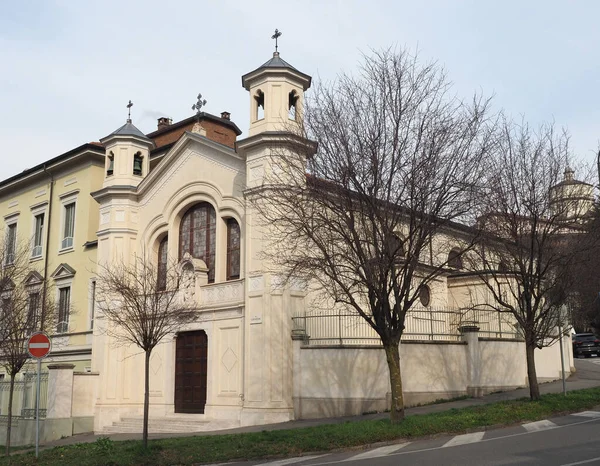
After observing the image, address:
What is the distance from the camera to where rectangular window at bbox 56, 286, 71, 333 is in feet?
98.0

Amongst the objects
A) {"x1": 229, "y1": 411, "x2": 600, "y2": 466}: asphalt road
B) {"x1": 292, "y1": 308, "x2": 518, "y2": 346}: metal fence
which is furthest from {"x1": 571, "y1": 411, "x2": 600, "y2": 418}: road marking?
{"x1": 292, "y1": 308, "x2": 518, "y2": 346}: metal fence

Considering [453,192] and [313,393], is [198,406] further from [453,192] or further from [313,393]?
[453,192]

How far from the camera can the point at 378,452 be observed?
43.0 feet

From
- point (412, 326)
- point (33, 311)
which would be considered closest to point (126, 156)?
point (33, 311)

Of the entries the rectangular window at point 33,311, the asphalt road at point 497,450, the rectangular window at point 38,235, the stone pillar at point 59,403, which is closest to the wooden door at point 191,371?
the stone pillar at point 59,403

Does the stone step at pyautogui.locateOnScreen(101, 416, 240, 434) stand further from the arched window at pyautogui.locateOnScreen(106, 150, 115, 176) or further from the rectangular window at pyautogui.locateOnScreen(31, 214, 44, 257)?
the rectangular window at pyautogui.locateOnScreen(31, 214, 44, 257)

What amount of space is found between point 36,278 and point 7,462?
18.2 metres

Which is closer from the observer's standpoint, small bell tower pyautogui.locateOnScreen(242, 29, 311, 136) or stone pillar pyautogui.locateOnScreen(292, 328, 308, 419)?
stone pillar pyautogui.locateOnScreen(292, 328, 308, 419)

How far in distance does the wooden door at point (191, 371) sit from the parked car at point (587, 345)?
25.9m

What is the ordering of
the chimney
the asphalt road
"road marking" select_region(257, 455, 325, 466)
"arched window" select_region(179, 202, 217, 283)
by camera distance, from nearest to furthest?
the asphalt road
"road marking" select_region(257, 455, 325, 466)
"arched window" select_region(179, 202, 217, 283)
the chimney

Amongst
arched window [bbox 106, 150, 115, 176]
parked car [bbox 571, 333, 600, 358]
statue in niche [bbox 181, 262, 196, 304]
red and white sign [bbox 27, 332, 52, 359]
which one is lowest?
red and white sign [bbox 27, 332, 52, 359]

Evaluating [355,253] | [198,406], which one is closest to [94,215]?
[198,406]

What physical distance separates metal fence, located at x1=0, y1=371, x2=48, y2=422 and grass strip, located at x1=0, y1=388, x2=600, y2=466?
367 inches

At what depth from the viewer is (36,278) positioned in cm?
3228
